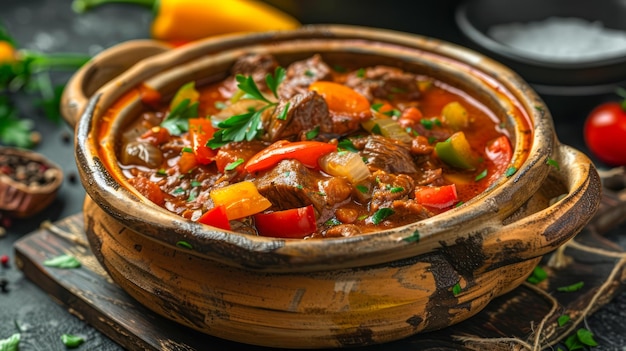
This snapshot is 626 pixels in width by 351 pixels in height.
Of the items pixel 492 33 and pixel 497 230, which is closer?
pixel 497 230

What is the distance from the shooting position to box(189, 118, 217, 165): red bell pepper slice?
13.2 ft

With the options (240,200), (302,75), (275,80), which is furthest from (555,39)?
(240,200)

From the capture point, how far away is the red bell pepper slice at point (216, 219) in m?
3.43

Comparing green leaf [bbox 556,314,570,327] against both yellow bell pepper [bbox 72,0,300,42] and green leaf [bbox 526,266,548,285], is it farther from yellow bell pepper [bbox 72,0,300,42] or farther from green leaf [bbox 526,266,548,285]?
yellow bell pepper [bbox 72,0,300,42]

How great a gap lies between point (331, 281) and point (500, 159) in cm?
122

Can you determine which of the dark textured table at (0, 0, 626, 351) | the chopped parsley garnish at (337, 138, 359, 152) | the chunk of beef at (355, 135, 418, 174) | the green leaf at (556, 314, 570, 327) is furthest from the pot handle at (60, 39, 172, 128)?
the green leaf at (556, 314, 570, 327)

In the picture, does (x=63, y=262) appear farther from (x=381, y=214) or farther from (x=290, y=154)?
(x=381, y=214)

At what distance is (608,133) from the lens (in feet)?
18.7

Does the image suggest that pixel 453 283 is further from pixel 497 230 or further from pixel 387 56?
pixel 387 56

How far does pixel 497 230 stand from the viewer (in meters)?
3.40

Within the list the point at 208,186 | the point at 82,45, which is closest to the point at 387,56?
the point at 208,186

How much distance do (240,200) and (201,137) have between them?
2.31ft

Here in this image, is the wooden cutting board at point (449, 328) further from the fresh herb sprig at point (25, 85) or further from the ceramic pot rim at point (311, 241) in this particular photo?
the fresh herb sprig at point (25, 85)

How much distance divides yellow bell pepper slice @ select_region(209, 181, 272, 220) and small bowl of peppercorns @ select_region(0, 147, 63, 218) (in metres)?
2.02
